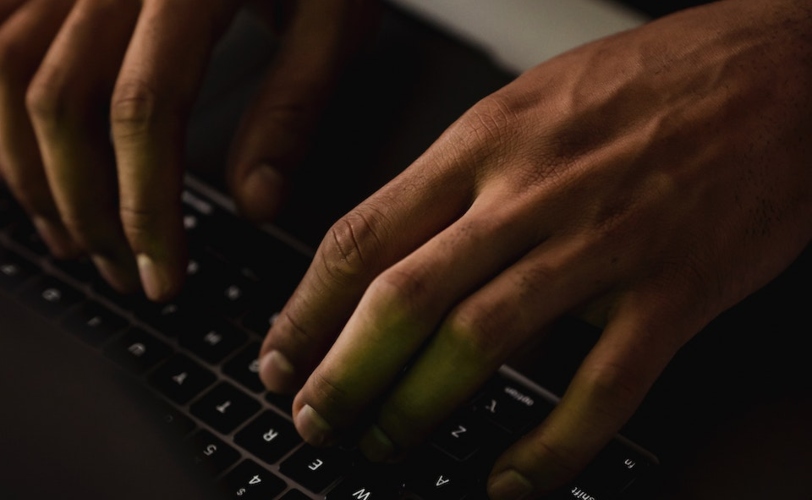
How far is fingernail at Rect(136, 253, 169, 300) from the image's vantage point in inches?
25.5

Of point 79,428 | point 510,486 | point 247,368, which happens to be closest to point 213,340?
point 247,368

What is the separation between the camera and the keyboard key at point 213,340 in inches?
24.6

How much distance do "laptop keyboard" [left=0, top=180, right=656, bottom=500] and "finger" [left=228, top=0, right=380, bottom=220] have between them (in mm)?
37

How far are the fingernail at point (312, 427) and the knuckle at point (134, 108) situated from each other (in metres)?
0.25

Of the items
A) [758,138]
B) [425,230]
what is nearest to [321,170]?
[425,230]

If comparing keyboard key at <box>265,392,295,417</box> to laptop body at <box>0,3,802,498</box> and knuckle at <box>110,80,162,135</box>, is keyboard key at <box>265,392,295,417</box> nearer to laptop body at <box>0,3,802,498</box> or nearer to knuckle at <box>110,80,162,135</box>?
laptop body at <box>0,3,802,498</box>

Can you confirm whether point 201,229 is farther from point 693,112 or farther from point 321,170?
point 693,112

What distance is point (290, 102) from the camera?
720 mm

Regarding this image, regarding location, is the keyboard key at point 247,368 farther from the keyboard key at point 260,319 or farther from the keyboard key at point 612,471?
the keyboard key at point 612,471

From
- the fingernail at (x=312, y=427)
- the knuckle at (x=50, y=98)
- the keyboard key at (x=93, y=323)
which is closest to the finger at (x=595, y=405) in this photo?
the fingernail at (x=312, y=427)

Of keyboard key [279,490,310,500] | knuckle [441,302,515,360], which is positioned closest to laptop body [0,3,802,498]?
keyboard key [279,490,310,500]

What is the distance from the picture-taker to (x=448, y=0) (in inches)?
34.3

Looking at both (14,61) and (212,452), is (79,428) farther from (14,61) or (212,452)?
(14,61)

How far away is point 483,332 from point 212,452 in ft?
0.65
